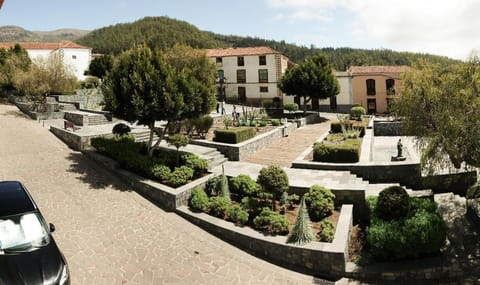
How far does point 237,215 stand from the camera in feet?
37.2

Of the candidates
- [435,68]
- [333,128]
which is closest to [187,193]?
[435,68]

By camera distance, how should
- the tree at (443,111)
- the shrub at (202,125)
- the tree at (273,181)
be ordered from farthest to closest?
the shrub at (202,125) → the tree at (273,181) → the tree at (443,111)

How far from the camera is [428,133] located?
35.8 ft

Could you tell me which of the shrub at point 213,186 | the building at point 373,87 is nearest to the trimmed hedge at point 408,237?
the shrub at point 213,186

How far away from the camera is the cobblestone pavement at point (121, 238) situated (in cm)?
894

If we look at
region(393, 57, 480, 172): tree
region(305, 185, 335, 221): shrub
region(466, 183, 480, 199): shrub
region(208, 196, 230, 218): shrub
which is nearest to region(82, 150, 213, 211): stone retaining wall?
region(208, 196, 230, 218): shrub

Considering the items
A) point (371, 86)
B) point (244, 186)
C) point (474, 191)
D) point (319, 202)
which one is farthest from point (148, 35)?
point (474, 191)

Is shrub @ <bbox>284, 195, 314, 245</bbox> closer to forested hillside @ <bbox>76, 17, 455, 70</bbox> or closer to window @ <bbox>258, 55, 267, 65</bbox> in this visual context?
window @ <bbox>258, 55, 267, 65</bbox>

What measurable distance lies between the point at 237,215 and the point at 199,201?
164 centimetres

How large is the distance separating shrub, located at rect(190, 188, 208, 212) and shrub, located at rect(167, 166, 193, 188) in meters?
0.78

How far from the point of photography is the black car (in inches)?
268

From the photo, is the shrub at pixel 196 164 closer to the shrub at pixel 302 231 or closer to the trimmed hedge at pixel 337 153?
the trimmed hedge at pixel 337 153

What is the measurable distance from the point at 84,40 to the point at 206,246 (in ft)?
410

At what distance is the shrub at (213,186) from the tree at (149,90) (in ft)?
10.0
